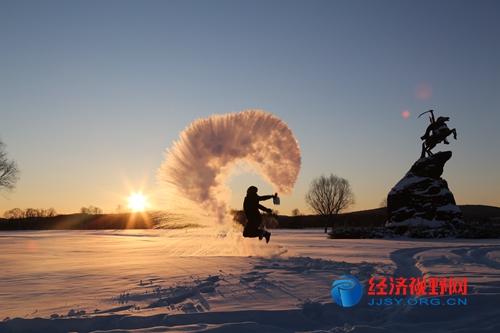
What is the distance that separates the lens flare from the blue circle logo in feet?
27.0

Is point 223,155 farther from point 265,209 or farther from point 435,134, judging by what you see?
point 435,134

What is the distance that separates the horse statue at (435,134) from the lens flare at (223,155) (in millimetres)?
18408

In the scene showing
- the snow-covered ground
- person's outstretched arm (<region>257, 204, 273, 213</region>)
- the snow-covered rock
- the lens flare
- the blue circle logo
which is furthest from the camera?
the snow-covered rock

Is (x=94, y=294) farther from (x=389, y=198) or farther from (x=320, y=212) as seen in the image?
(x=320, y=212)

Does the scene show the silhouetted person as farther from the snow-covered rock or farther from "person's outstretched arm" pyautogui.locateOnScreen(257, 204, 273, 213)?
the snow-covered rock

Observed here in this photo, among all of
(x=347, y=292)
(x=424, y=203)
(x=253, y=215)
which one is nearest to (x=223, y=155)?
(x=253, y=215)

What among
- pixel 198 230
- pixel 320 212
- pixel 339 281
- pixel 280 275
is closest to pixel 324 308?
pixel 339 281

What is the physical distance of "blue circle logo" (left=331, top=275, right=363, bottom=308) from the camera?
5344 millimetres

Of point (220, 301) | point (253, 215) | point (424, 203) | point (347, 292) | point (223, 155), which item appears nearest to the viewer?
point (220, 301)

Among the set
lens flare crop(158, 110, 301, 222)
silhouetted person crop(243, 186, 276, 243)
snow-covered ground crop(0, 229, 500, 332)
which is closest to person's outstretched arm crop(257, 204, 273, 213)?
silhouetted person crop(243, 186, 276, 243)

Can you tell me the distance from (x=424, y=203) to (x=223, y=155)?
1817 centimetres

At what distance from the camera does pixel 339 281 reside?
6.82 metres

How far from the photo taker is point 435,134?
2959 cm

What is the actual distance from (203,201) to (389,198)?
18.3 metres
